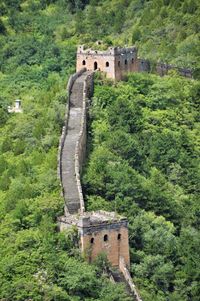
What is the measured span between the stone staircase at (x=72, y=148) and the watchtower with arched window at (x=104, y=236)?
9.47 feet

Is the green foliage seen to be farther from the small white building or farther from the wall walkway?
the small white building

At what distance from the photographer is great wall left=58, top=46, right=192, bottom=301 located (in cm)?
7025

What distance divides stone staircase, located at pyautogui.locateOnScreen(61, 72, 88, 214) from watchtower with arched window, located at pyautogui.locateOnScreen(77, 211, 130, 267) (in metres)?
2.89

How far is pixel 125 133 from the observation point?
3457 inches

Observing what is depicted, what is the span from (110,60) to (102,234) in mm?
24896

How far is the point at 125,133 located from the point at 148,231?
1343cm

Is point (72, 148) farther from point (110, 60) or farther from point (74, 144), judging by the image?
point (110, 60)

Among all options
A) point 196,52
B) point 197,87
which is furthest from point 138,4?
point 197,87

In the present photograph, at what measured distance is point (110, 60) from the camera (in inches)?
3642

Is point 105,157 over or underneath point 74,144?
underneath

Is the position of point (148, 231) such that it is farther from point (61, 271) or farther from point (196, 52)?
point (196, 52)

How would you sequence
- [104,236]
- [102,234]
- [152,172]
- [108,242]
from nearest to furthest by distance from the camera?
[102,234] → [104,236] → [108,242] → [152,172]

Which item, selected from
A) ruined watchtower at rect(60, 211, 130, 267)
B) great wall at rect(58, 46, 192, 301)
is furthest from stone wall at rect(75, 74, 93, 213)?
ruined watchtower at rect(60, 211, 130, 267)

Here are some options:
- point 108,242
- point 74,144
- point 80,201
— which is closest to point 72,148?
point 74,144
